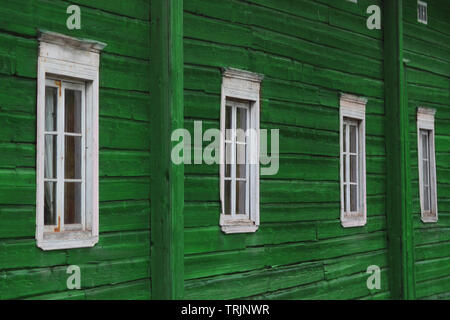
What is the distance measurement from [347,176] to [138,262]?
4.33 metres

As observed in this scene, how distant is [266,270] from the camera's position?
29.7 ft

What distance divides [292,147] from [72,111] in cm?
330

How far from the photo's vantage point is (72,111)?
22.8ft

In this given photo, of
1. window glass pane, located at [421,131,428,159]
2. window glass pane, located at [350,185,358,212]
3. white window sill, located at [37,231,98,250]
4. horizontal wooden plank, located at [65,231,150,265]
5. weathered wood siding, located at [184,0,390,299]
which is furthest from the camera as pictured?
window glass pane, located at [421,131,428,159]

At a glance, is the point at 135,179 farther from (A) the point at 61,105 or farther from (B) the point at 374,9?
(B) the point at 374,9

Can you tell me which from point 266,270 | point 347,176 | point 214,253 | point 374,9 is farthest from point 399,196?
point 214,253

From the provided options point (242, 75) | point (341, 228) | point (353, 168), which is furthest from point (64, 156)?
point (353, 168)

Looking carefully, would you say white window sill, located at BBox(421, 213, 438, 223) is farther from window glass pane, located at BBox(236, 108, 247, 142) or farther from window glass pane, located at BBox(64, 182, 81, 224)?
window glass pane, located at BBox(64, 182, 81, 224)

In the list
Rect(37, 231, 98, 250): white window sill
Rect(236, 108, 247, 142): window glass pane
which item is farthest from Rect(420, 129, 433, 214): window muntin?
Rect(37, 231, 98, 250): white window sill

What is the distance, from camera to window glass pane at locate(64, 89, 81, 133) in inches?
271

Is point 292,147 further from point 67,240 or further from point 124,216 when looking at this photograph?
point 67,240

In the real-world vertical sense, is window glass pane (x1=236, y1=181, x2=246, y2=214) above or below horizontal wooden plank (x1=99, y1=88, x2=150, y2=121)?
below

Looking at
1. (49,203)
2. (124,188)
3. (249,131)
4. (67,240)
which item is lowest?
(67,240)

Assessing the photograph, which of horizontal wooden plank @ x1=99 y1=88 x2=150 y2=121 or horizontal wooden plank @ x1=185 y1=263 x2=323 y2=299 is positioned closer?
horizontal wooden plank @ x1=99 y1=88 x2=150 y2=121
